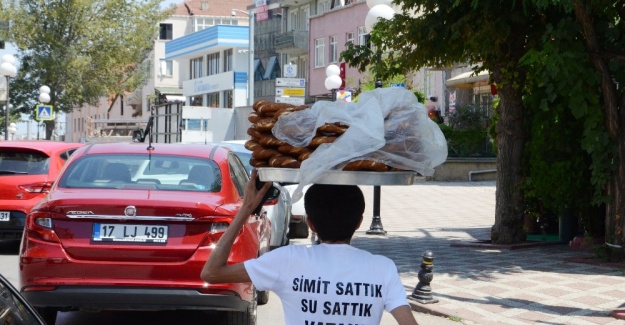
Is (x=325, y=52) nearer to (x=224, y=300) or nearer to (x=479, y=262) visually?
(x=479, y=262)

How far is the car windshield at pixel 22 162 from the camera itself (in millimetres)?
15016

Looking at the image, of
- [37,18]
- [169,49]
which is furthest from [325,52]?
[169,49]

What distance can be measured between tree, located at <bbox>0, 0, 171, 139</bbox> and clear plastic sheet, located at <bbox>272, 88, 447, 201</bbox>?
5312 centimetres

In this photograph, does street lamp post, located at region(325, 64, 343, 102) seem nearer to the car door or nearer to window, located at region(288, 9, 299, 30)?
the car door

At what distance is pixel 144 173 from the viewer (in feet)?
28.8

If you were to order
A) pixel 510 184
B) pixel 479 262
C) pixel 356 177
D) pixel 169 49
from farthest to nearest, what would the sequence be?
pixel 169 49, pixel 510 184, pixel 479 262, pixel 356 177

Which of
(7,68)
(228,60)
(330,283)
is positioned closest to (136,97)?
(228,60)

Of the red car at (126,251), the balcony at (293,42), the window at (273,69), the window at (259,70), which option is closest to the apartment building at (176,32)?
the window at (259,70)

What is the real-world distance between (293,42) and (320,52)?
477 cm

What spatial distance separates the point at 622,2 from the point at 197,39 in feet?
216

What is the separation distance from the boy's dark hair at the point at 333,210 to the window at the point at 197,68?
78.0m

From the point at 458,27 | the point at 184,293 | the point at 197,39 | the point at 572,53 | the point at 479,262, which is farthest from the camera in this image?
the point at 197,39

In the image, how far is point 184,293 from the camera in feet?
25.1

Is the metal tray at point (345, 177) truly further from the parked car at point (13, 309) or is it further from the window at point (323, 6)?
the window at point (323, 6)
